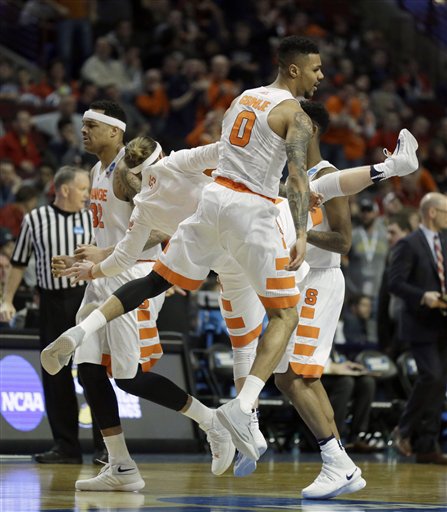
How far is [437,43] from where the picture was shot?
2391cm

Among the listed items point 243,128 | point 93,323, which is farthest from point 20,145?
point 93,323

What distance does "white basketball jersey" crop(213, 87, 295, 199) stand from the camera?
6.27 m

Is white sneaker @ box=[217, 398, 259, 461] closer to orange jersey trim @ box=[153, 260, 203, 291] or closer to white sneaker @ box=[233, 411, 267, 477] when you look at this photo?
white sneaker @ box=[233, 411, 267, 477]

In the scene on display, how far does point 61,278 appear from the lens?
952 cm

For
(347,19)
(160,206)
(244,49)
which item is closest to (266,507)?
(160,206)

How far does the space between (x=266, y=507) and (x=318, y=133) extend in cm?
256

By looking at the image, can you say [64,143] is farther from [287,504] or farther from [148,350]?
[287,504]

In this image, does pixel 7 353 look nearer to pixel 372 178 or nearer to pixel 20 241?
pixel 20 241

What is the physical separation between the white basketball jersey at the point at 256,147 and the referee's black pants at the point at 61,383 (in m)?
3.51

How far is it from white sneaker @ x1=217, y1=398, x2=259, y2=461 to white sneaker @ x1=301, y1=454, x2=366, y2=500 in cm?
79

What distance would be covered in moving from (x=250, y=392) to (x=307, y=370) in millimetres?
1077

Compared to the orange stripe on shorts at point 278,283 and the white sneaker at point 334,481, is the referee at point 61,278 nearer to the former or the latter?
the white sneaker at point 334,481

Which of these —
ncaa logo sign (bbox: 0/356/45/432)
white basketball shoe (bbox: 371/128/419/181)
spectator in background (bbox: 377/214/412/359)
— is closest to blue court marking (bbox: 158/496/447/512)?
white basketball shoe (bbox: 371/128/419/181)

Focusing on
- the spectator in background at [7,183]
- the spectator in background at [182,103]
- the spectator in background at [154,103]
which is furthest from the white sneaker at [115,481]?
the spectator in background at [154,103]
